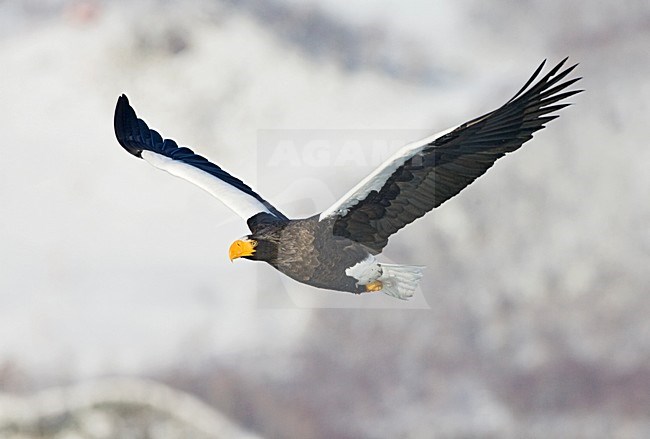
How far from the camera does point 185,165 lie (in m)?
7.08

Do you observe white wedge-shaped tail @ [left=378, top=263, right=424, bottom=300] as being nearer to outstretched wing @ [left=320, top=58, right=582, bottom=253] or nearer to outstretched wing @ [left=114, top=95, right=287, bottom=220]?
outstretched wing @ [left=320, top=58, right=582, bottom=253]

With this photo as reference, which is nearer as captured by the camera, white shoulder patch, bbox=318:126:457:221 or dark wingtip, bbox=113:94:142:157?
white shoulder patch, bbox=318:126:457:221

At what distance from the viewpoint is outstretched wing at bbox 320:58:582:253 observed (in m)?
5.48

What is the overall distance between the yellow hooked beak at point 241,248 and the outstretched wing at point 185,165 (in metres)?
0.44

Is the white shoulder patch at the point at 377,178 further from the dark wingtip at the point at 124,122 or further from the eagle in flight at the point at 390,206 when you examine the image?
the dark wingtip at the point at 124,122

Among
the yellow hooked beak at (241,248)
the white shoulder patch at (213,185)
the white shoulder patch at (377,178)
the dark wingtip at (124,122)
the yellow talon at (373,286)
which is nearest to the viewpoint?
the white shoulder patch at (377,178)

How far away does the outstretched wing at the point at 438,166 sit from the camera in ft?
18.0

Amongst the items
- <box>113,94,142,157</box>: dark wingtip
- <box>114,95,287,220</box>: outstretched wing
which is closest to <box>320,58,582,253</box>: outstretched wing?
<box>114,95,287,220</box>: outstretched wing

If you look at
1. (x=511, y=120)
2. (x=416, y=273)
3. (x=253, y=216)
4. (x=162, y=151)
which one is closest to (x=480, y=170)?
(x=511, y=120)

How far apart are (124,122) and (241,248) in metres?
2.19

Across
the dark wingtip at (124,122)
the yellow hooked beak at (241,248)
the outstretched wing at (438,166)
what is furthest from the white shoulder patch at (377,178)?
the dark wingtip at (124,122)

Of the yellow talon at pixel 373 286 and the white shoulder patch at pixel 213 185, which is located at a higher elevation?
the white shoulder patch at pixel 213 185

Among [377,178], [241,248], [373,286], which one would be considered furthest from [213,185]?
[377,178]

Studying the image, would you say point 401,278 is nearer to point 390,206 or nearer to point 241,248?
point 390,206
